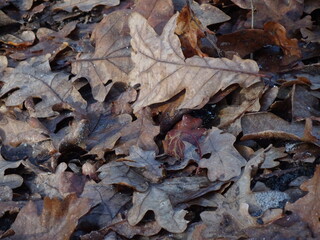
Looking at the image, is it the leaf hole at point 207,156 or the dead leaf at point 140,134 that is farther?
the dead leaf at point 140,134

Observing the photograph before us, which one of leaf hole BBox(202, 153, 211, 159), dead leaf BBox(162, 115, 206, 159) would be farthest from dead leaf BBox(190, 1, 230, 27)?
leaf hole BBox(202, 153, 211, 159)

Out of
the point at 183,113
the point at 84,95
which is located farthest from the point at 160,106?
the point at 84,95

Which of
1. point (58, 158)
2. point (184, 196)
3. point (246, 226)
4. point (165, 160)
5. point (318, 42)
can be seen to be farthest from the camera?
point (318, 42)

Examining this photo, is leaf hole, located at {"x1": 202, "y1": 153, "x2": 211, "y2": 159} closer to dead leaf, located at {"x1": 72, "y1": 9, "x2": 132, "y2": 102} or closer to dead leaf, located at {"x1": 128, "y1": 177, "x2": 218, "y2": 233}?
dead leaf, located at {"x1": 128, "y1": 177, "x2": 218, "y2": 233}

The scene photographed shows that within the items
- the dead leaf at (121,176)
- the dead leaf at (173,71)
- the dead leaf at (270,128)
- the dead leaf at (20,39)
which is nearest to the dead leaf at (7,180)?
Result: the dead leaf at (121,176)

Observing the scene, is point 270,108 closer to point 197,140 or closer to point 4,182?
point 197,140

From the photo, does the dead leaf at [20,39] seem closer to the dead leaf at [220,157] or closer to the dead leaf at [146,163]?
the dead leaf at [146,163]
